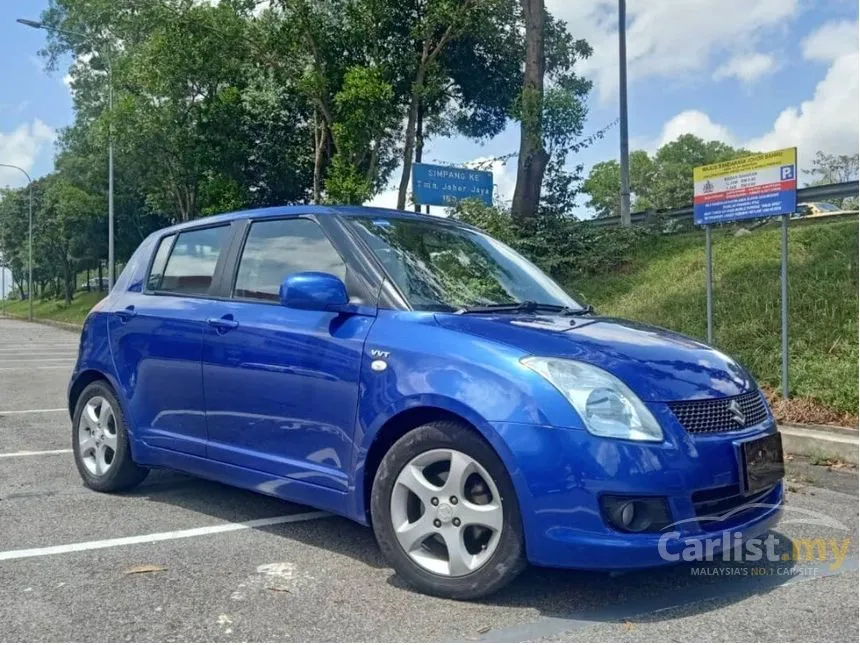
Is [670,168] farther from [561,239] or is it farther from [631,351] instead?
[631,351]

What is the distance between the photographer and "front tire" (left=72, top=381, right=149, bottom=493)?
512 cm

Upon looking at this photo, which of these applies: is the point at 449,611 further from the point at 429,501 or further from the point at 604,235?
the point at 604,235

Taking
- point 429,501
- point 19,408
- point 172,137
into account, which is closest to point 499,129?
point 172,137

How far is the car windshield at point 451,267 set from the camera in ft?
13.1

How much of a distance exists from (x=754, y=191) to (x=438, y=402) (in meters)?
5.38

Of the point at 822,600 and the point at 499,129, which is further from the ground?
the point at 499,129

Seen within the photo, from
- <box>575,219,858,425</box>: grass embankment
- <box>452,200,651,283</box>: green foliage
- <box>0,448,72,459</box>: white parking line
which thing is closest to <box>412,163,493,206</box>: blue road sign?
<box>452,200,651,283</box>: green foliage

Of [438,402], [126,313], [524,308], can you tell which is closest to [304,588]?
[438,402]

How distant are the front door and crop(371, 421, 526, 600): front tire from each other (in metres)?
0.32

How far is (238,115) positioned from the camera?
73.9ft

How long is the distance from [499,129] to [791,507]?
1816cm

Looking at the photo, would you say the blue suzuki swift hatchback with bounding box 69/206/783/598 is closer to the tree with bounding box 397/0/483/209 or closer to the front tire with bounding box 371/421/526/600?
the front tire with bounding box 371/421/526/600

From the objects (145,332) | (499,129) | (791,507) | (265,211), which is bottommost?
(791,507)

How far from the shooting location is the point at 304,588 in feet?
11.6
